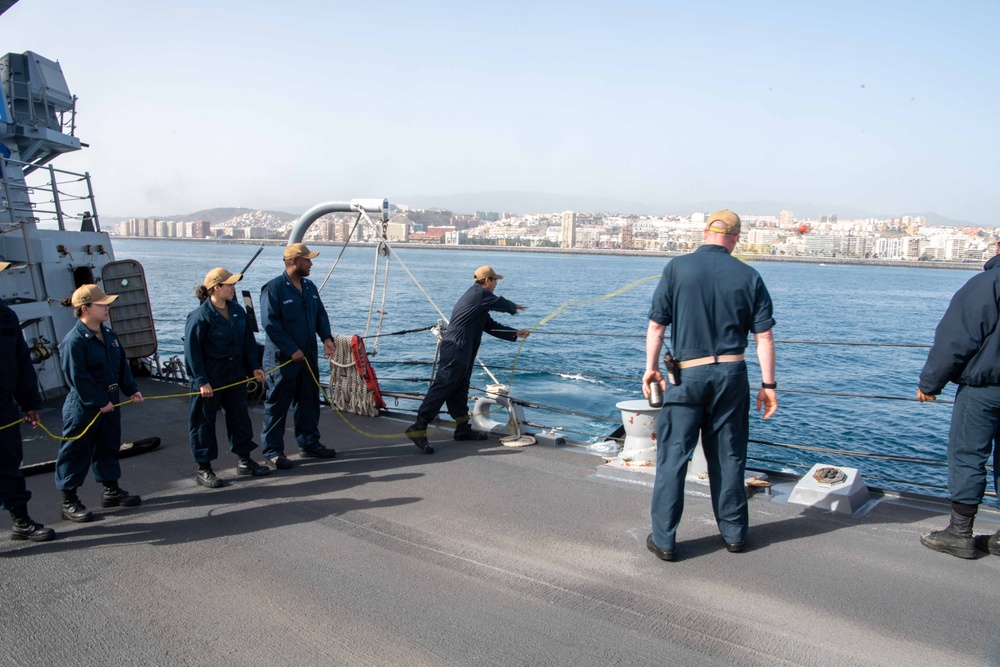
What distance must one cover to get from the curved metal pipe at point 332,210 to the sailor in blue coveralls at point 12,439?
473 cm

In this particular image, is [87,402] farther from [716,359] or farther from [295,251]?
[716,359]

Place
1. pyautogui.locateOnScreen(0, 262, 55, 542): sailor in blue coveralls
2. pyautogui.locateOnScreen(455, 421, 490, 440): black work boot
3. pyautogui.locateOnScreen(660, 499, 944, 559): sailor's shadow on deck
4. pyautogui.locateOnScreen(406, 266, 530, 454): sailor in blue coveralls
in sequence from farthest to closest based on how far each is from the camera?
pyautogui.locateOnScreen(455, 421, 490, 440): black work boot, pyautogui.locateOnScreen(406, 266, 530, 454): sailor in blue coveralls, pyautogui.locateOnScreen(0, 262, 55, 542): sailor in blue coveralls, pyautogui.locateOnScreen(660, 499, 944, 559): sailor's shadow on deck

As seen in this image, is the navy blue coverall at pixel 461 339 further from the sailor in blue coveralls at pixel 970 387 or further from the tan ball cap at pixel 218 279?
the sailor in blue coveralls at pixel 970 387

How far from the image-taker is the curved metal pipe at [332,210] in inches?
380

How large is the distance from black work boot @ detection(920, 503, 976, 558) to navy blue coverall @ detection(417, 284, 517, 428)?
143 inches

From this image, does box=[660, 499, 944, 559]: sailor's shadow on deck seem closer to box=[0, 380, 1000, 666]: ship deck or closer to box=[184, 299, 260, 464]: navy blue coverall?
box=[0, 380, 1000, 666]: ship deck

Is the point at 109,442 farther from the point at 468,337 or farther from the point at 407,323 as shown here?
the point at 407,323

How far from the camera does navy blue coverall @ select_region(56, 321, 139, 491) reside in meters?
5.05

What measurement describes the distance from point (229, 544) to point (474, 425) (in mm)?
3167

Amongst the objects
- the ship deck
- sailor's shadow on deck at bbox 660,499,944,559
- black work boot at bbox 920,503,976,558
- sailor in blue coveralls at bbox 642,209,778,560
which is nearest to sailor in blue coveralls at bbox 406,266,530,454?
the ship deck

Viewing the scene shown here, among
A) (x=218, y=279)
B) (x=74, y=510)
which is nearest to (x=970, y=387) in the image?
(x=218, y=279)

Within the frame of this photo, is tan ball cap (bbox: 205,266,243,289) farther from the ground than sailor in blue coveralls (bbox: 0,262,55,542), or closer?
farther from the ground

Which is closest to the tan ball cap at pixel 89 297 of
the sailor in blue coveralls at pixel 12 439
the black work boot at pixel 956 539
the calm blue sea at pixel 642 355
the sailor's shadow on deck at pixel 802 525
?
the sailor in blue coveralls at pixel 12 439

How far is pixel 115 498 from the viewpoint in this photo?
5.36 metres
